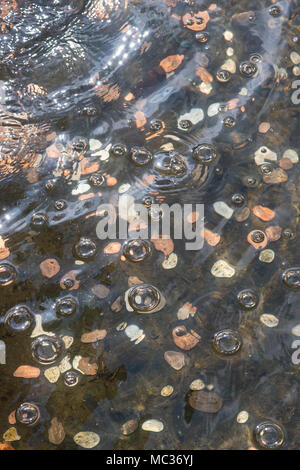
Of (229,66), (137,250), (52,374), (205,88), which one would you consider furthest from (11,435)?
(229,66)

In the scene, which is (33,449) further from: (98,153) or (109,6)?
(109,6)

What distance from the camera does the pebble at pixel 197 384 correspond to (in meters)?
1.83

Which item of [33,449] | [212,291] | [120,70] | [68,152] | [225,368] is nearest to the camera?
[33,449]

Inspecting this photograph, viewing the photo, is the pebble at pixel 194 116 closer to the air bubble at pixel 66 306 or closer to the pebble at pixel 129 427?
the air bubble at pixel 66 306

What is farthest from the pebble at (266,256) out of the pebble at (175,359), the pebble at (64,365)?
the pebble at (64,365)

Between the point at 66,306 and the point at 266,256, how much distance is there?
34.8 inches

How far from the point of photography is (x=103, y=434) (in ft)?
5.80

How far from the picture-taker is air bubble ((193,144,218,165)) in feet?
7.32

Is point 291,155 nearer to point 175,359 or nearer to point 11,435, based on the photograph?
point 175,359

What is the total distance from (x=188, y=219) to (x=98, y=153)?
536mm

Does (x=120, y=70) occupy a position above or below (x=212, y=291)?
above

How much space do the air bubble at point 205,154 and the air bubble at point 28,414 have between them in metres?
1.29

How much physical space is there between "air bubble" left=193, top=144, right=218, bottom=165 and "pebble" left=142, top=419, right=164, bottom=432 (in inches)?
45.6
